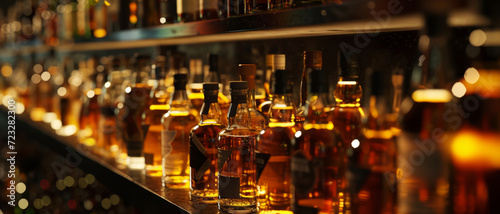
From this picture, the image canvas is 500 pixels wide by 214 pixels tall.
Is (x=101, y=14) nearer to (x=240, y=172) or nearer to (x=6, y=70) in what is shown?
(x=240, y=172)

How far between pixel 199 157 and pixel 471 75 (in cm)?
59

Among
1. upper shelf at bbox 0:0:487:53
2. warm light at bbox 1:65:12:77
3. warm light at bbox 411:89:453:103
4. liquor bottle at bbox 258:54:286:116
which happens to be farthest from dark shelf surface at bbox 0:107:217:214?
warm light at bbox 1:65:12:77

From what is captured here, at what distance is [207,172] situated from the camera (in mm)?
1198

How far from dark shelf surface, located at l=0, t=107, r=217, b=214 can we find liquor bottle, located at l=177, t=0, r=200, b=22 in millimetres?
441

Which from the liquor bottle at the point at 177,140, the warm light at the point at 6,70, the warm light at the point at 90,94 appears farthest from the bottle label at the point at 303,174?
the warm light at the point at 6,70

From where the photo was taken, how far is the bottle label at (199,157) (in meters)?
1.19

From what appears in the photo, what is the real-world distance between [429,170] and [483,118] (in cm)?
16

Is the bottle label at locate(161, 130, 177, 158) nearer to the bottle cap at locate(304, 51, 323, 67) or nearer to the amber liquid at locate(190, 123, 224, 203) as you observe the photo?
the amber liquid at locate(190, 123, 224, 203)

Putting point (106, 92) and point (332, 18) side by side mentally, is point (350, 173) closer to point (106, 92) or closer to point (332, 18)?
point (332, 18)

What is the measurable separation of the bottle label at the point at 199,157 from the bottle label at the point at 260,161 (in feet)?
0.66

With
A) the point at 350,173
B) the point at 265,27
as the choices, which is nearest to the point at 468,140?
the point at 350,173

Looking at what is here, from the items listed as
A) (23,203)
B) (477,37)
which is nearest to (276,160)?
(477,37)

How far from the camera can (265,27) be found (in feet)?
3.18

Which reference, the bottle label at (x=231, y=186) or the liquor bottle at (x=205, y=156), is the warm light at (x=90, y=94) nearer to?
the liquor bottle at (x=205, y=156)
